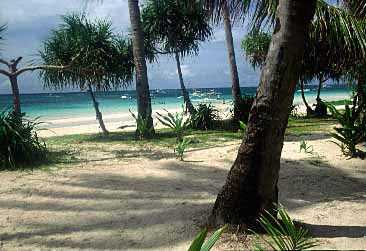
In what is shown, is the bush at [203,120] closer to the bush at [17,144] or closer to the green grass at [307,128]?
the green grass at [307,128]

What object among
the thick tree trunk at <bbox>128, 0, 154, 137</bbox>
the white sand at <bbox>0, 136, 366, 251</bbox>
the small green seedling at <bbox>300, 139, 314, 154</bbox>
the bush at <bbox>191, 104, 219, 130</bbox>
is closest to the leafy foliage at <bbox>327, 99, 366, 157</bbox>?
the white sand at <bbox>0, 136, 366, 251</bbox>

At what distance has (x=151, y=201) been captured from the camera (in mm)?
4062

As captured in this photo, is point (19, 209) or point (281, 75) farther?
point (19, 209)

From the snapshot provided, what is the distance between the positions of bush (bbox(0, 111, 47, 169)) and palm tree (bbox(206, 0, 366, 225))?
3724mm

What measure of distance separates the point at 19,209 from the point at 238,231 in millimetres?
2230

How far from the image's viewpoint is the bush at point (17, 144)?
5672mm

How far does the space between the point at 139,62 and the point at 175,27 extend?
379 centimetres

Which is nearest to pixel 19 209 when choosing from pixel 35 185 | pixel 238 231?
pixel 35 185

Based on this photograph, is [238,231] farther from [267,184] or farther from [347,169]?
[347,169]

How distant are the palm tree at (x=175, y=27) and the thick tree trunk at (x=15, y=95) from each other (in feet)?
18.8

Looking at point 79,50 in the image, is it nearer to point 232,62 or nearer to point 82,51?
point 82,51

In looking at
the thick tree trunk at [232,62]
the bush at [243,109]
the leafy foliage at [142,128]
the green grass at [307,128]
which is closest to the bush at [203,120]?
the bush at [243,109]

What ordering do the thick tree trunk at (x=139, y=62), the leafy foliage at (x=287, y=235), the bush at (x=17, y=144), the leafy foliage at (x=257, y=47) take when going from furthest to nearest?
1. the leafy foliage at (x=257, y=47)
2. the thick tree trunk at (x=139, y=62)
3. the bush at (x=17, y=144)
4. the leafy foliage at (x=287, y=235)

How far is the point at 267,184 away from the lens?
303cm
